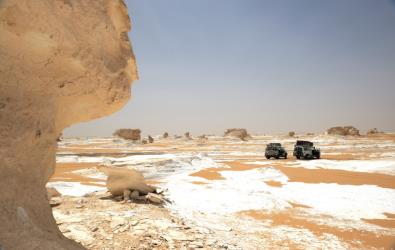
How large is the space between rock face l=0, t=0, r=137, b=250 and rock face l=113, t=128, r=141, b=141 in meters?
62.5

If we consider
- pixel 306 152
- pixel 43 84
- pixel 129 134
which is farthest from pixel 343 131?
pixel 43 84

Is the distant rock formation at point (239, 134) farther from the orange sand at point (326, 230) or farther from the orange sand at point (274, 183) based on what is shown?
the orange sand at point (326, 230)

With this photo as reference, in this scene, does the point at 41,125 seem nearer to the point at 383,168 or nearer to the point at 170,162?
the point at 170,162

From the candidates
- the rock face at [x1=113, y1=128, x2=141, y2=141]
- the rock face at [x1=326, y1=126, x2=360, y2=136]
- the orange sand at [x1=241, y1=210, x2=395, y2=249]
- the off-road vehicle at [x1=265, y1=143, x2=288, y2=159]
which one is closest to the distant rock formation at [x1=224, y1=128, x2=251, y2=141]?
the rock face at [x1=326, y1=126, x2=360, y2=136]

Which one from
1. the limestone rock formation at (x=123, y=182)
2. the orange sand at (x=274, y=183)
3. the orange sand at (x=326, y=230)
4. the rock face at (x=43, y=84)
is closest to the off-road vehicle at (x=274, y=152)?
the orange sand at (x=274, y=183)

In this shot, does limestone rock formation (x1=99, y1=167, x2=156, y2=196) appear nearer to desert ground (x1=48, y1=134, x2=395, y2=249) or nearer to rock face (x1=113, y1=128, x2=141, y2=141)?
desert ground (x1=48, y1=134, x2=395, y2=249)

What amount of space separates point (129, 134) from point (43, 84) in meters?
63.7

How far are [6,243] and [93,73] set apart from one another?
1903 mm

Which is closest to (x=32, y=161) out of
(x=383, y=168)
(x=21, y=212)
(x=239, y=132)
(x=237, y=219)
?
(x=21, y=212)

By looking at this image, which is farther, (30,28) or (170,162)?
(170,162)

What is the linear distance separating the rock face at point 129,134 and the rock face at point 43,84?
6251cm

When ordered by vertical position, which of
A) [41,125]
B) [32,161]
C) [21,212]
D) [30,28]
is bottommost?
[21,212]

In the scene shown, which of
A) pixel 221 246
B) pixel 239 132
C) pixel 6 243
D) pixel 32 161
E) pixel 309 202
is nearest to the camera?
pixel 6 243

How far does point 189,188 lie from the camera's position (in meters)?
12.7
